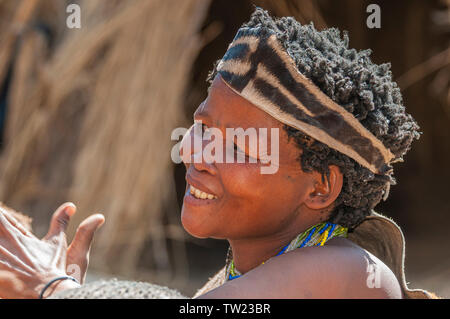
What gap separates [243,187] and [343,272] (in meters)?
0.31

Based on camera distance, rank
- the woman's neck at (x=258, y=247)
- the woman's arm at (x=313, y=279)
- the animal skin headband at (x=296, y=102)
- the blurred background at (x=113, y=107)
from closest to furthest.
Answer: the woman's arm at (x=313, y=279), the animal skin headband at (x=296, y=102), the woman's neck at (x=258, y=247), the blurred background at (x=113, y=107)

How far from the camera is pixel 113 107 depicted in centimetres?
424

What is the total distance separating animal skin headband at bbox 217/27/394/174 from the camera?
147 centimetres

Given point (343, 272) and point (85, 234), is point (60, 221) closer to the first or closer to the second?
point (85, 234)

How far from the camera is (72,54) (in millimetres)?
4137

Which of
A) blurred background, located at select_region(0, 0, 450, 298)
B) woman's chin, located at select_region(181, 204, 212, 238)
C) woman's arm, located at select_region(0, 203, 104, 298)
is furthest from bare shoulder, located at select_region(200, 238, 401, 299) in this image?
blurred background, located at select_region(0, 0, 450, 298)

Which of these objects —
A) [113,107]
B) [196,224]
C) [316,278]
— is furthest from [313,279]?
[113,107]

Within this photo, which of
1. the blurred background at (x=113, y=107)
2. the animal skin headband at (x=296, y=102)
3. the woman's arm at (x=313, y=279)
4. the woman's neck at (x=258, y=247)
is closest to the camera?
the woman's arm at (x=313, y=279)

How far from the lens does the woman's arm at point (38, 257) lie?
1.38 m

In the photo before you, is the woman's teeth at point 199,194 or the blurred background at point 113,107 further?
the blurred background at point 113,107

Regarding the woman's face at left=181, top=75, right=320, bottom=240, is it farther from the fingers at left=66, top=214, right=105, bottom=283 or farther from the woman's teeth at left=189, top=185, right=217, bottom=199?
the fingers at left=66, top=214, right=105, bottom=283

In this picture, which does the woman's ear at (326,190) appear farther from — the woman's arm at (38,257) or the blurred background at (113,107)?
the blurred background at (113,107)

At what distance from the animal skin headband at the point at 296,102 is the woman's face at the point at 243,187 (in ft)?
0.12

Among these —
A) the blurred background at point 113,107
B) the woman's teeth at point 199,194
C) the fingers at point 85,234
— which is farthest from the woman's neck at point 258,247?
the blurred background at point 113,107
